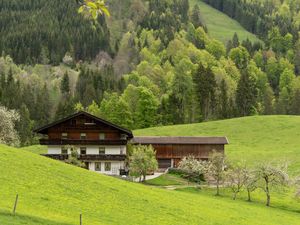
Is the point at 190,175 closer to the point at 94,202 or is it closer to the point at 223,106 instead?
the point at 94,202

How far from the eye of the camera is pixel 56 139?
263 ft

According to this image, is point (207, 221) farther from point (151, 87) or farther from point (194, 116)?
point (151, 87)

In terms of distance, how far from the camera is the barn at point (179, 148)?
90.1 m

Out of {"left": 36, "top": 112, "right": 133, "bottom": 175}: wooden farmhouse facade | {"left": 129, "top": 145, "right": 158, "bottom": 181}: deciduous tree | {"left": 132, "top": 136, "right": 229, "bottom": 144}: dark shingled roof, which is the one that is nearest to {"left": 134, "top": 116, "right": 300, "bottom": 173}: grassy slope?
{"left": 132, "top": 136, "right": 229, "bottom": 144}: dark shingled roof

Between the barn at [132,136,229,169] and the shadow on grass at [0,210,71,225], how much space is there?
198ft

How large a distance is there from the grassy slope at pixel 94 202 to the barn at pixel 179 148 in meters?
31.5

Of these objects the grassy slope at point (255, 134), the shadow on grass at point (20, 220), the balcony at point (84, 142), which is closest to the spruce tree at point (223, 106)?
the grassy slope at point (255, 134)

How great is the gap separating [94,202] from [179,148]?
4892 cm

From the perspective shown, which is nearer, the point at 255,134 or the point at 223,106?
the point at 255,134

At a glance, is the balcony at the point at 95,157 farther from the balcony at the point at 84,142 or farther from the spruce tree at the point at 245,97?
the spruce tree at the point at 245,97

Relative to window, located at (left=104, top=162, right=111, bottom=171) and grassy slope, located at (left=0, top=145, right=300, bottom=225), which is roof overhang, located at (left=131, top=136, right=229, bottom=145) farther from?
grassy slope, located at (left=0, top=145, right=300, bottom=225)

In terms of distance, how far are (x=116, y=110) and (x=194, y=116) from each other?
24.8 m

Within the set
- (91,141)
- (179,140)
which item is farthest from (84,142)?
(179,140)

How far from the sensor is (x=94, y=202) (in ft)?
139
